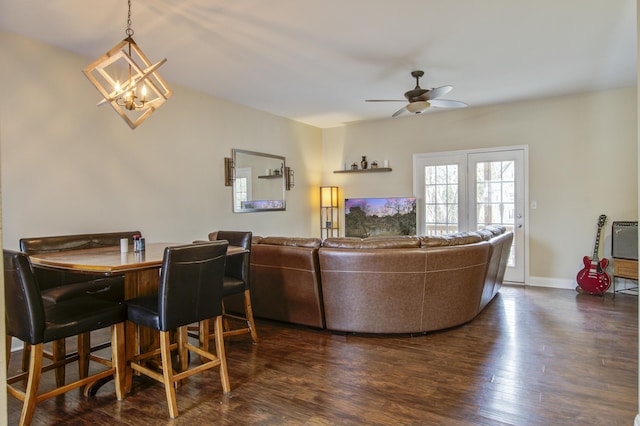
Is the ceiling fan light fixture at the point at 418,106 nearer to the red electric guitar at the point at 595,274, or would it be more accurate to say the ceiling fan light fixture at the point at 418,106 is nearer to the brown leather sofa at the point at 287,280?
the brown leather sofa at the point at 287,280

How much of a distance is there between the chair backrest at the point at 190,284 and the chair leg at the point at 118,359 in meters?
0.42

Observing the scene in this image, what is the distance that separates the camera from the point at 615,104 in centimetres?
505

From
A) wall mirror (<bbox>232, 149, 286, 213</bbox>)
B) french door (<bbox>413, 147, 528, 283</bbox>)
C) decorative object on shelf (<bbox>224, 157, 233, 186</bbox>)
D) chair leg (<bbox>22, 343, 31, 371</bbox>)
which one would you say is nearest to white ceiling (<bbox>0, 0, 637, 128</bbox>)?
decorative object on shelf (<bbox>224, 157, 233, 186</bbox>)

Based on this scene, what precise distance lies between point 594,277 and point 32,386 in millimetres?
5767

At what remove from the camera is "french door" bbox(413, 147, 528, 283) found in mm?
5680

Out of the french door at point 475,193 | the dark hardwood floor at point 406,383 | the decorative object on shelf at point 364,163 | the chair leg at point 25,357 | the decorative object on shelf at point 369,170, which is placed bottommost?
the dark hardwood floor at point 406,383

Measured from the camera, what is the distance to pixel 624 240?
186 inches

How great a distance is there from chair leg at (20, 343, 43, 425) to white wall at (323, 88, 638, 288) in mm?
5692

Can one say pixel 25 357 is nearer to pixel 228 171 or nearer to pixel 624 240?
pixel 228 171

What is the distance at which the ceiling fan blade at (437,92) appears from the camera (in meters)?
3.84

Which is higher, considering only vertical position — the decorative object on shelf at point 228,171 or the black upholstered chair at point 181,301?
the decorative object on shelf at point 228,171

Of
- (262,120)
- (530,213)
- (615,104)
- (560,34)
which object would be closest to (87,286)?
(262,120)

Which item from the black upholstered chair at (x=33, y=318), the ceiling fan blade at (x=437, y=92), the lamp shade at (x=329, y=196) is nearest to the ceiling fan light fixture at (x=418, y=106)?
the ceiling fan blade at (x=437, y=92)

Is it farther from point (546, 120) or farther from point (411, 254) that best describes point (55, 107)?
point (546, 120)
